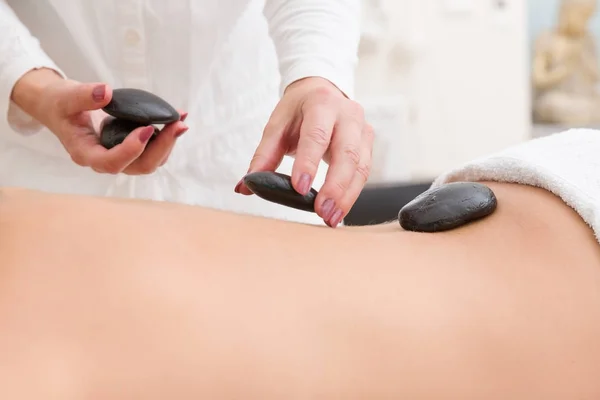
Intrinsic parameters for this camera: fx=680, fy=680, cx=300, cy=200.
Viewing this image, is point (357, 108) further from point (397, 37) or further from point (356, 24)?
point (397, 37)

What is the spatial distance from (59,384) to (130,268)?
0.27 ft

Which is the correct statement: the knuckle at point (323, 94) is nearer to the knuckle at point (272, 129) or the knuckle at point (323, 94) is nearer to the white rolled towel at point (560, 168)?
the knuckle at point (272, 129)

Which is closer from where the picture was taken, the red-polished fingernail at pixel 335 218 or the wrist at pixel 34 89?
the red-polished fingernail at pixel 335 218

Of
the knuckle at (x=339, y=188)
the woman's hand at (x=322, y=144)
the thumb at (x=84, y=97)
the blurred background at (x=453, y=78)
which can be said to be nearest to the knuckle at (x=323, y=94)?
the woman's hand at (x=322, y=144)

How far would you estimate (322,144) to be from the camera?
0.65 metres

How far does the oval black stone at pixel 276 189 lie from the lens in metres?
0.58

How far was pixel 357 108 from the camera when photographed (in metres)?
0.73

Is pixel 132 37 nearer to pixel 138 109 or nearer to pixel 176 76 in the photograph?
→ pixel 176 76

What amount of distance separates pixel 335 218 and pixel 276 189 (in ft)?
0.21

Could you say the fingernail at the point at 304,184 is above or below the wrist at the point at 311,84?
below

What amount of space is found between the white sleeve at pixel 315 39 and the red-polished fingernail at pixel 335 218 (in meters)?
0.23

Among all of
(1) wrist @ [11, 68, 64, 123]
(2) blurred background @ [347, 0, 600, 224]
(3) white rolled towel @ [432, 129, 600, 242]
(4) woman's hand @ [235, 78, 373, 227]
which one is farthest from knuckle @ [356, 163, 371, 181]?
(2) blurred background @ [347, 0, 600, 224]

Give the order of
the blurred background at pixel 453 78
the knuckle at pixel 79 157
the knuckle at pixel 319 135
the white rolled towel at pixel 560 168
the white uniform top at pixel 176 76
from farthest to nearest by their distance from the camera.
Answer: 1. the blurred background at pixel 453 78
2. the white uniform top at pixel 176 76
3. the knuckle at pixel 79 157
4. the knuckle at pixel 319 135
5. the white rolled towel at pixel 560 168

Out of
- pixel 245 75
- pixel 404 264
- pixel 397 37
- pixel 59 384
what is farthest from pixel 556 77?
pixel 59 384
